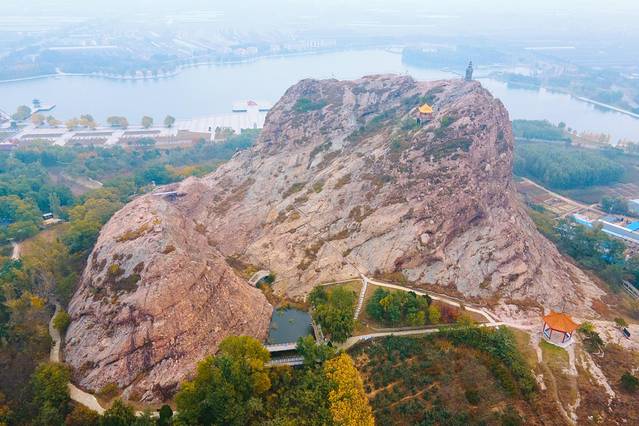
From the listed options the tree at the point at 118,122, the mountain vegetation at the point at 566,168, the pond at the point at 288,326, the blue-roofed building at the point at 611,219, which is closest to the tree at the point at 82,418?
the pond at the point at 288,326

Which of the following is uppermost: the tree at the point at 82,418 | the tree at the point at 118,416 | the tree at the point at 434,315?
the tree at the point at 434,315

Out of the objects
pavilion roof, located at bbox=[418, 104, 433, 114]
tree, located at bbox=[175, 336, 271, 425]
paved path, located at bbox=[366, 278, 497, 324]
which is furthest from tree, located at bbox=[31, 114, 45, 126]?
tree, located at bbox=[175, 336, 271, 425]

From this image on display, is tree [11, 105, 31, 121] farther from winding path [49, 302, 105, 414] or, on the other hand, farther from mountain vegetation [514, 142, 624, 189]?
mountain vegetation [514, 142, 624, 189]

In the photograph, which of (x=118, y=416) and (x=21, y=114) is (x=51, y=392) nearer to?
(x=118, y=416)

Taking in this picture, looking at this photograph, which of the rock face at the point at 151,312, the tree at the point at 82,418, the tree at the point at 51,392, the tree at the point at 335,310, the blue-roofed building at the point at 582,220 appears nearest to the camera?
the tree at the point at 82,418

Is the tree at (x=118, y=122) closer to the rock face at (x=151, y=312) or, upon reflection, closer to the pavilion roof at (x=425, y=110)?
the rock face at (x=151, y=312)

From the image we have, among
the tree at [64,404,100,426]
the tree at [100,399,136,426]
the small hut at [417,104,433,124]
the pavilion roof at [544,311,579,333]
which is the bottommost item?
the tree at [64,404,100,426]
